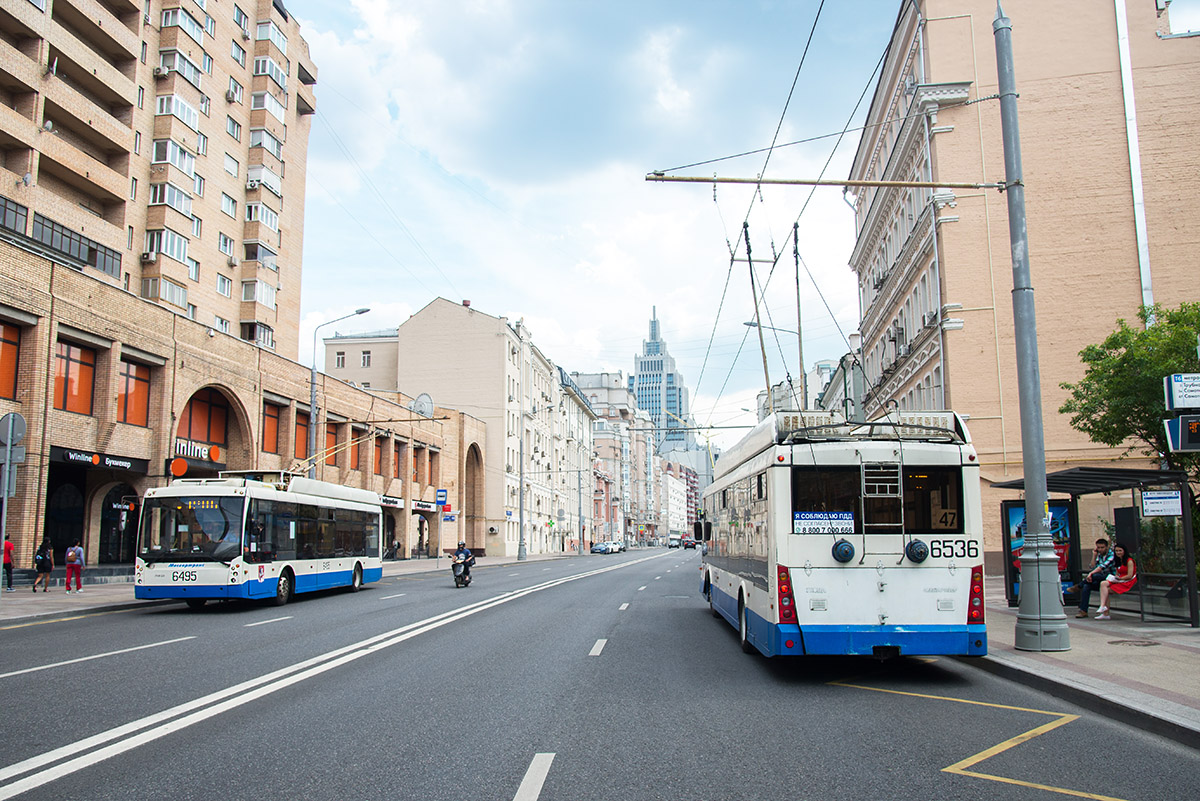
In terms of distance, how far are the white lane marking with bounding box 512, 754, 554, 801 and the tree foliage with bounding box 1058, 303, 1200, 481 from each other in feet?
55.5

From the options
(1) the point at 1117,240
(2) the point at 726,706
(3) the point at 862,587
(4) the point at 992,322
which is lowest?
(2) the point at 726,706

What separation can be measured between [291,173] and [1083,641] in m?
49.6

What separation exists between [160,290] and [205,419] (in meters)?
7.85

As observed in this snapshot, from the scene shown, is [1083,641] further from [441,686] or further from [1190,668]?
[441,686]

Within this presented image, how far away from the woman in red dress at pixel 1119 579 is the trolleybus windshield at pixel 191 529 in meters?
16.3

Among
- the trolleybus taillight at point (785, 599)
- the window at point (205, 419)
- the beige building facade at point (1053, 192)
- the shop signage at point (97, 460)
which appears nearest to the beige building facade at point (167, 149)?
the window at point (205, 419)

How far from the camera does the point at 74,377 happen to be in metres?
27.6

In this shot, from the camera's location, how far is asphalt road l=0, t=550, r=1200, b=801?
554cm

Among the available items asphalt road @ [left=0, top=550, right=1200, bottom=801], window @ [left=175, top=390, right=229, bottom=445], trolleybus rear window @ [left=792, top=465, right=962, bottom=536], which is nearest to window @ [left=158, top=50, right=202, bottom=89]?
window @ [left=175, top=390, right=229, bottom=445]

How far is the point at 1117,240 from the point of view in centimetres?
2800

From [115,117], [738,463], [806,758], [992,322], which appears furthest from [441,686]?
[115,117]

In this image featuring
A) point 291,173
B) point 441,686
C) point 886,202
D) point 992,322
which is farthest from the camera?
point 291,173

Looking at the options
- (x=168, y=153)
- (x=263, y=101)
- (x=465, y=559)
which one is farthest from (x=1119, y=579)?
(x=263, y=101)

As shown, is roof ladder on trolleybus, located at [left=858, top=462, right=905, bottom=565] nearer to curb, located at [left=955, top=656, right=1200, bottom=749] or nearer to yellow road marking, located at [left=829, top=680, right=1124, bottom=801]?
yellow road marking, located at [left=829, top=680, right=1124, bottom=801]
